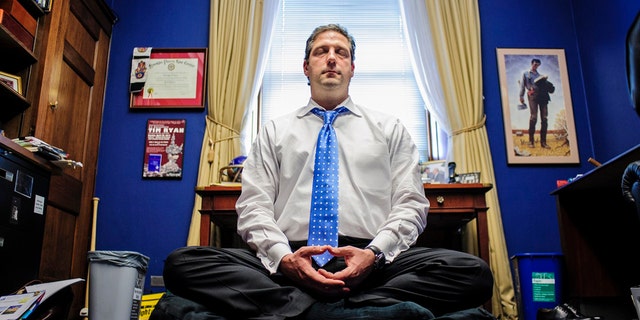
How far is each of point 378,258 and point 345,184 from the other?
359 mm

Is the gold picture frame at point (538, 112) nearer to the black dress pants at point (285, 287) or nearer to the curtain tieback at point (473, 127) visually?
the curtain tieback at point (473, 127)

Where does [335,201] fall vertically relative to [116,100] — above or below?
below

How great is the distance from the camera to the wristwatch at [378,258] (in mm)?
1652

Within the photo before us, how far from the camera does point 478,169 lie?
3.22 metres

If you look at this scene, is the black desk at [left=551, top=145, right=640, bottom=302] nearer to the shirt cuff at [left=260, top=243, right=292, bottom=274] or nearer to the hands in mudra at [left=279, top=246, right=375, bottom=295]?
the hands in mudra at [left=279, top=246, right=375, bottom=295]

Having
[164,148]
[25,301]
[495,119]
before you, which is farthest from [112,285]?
[495,119]

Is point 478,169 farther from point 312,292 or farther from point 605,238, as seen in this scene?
point 312,292

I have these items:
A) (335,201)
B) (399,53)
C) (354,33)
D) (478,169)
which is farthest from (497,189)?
(335,201)

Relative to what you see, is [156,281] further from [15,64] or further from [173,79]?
[15,64]

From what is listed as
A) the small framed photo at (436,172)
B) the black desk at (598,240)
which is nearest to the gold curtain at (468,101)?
the small framed photo at (436,172)

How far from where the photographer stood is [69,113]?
3.04 m

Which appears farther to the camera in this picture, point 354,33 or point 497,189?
point 354,33

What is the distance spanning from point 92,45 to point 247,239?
2140 mm

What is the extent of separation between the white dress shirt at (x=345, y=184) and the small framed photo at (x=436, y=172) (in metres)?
0.92
